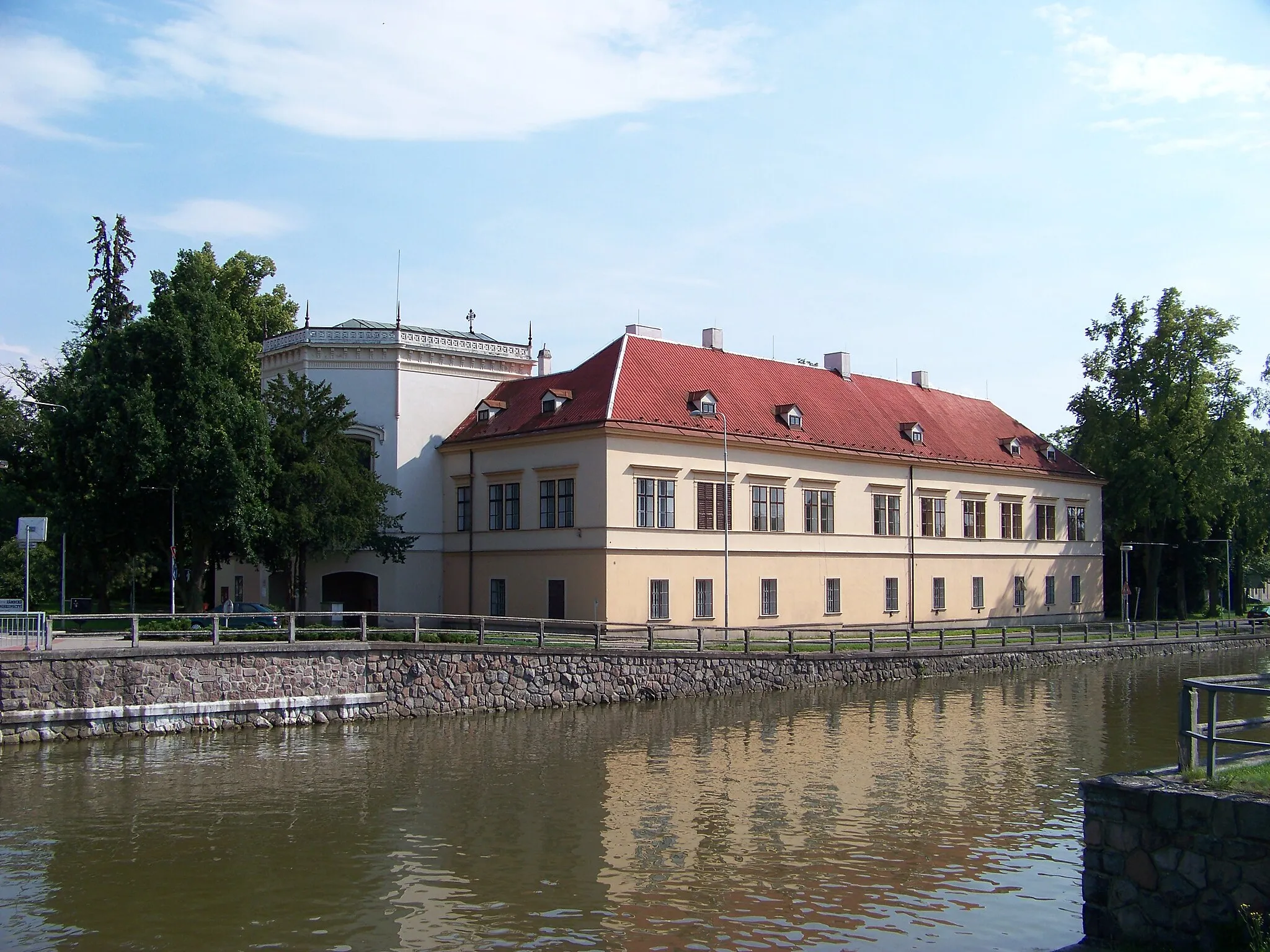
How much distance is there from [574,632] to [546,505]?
5.59m

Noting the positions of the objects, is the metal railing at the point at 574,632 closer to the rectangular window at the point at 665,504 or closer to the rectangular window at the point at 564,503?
the rectangular window at the point at 665,504

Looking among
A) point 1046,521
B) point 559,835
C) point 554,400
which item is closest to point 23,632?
point 559,835

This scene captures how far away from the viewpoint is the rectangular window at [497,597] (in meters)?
42.1

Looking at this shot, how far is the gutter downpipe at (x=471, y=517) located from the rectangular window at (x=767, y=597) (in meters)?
10.6

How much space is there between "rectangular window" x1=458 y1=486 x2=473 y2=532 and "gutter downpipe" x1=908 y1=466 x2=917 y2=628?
60.6ft

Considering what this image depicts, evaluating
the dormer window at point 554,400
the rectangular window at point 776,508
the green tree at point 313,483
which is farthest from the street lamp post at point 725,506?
the green tree at point 313,483

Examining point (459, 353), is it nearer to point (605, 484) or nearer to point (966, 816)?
point (605, 484)

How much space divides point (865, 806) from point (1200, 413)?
4640 cm

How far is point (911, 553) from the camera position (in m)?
49.2

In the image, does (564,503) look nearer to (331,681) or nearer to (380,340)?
(380,340)

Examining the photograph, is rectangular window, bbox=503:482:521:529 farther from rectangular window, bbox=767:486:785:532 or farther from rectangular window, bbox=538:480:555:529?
rectangular window, bbox=767:486:785:532

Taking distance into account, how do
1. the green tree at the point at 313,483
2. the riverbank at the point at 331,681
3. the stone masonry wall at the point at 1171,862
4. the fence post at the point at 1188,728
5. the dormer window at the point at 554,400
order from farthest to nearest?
the dormer window at the point at 554,400 → the green tree at the point at 313,483 → the riverbank at the point at 331,681 → the fence post at the point at 1188,728 → the stone masonry wall at the point at 1171,862

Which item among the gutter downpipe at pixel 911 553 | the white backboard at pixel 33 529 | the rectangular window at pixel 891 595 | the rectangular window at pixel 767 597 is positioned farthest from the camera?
the gutter downpipe at pixel 911 553

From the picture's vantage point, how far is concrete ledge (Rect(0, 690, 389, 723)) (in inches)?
925
